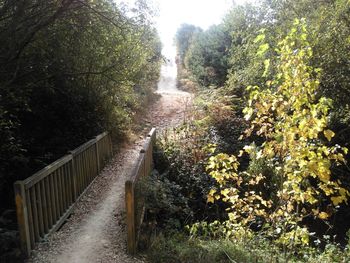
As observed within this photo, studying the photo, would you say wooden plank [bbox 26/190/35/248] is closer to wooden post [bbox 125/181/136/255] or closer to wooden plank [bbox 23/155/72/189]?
wooden plank [bbox 23/155/72/189]

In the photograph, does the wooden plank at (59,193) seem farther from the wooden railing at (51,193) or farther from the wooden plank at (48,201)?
the wooden plank at (48,201)

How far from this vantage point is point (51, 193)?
5.43 meters

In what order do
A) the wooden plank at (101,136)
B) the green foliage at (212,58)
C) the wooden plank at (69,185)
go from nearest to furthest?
the wooden plank at (69,185) < the wooden plank at (101,136) < the green foliage at (212,58)

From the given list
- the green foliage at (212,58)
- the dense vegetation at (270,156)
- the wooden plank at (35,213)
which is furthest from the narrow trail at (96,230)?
the green foliage at (212,58)

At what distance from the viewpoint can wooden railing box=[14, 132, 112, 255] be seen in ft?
14.7

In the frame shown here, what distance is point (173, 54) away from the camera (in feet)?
128

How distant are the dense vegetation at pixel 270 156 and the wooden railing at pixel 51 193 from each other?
5.26 feet

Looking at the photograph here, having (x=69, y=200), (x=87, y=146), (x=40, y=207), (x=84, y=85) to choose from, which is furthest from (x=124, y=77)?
(x=40, y=207)

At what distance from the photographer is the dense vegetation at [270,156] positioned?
10.7 feet

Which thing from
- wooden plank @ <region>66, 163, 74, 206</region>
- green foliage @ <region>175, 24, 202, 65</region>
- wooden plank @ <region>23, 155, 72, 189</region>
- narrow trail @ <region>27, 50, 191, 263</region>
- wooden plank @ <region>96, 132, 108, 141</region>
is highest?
green foliage @ <region>175, 24, 202, 65</region>

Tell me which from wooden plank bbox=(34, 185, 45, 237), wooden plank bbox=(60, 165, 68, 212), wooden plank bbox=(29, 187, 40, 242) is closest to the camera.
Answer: wooden plank bbox=(29, 187, 40, 242)

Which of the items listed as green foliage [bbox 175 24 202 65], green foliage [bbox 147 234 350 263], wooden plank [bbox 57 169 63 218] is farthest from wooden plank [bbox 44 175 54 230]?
green foliage [bbox 175 24 202 65]

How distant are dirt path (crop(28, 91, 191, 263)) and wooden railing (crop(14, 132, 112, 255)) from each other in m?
0.17

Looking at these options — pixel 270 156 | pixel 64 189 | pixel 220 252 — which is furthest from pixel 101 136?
pixel 270 156
